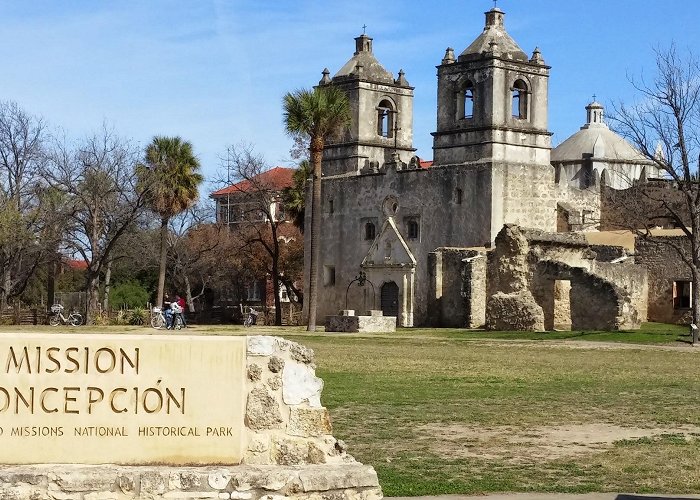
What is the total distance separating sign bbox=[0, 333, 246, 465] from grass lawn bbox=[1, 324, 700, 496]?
202 cm

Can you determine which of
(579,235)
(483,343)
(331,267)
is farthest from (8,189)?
(483,343)

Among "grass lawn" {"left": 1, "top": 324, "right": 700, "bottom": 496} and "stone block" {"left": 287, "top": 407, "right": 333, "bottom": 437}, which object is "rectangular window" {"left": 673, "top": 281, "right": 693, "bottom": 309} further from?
"stone block" {"left": 287, "top": 407, "right": 333, "bottom": 437}

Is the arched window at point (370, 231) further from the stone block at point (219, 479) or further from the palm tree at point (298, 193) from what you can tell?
the stone block at point (219, 479)

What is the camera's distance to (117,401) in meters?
8.80

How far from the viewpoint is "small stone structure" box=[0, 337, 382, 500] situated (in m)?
8.55

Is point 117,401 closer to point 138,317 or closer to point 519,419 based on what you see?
point 519,419

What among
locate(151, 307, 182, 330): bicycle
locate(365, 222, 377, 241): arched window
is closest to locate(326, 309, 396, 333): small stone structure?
locate(151, 307, 182, 330): bicycle

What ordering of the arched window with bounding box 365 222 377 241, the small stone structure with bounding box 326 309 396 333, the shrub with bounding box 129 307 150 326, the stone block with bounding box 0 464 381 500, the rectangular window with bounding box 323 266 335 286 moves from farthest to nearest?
the rectangular window with bounding box 323 266 335 286 → the arched window with bounding box 365 222 377 241 → the shrub with bounding box 129 307 150 326 → the small stone structure with bounding box 326 309 396 333 → the stone block with bounding box 0 464 381 500

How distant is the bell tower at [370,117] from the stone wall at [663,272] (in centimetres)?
1390

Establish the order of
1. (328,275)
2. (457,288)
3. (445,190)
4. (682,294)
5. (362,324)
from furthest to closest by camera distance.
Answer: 1. (328,275)
2. (445,190)
3. (457,288)
4. (682,294)
5. (362,324)

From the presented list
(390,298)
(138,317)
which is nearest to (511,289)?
(390,298)

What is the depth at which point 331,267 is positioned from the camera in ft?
199

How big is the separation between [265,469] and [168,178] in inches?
1856

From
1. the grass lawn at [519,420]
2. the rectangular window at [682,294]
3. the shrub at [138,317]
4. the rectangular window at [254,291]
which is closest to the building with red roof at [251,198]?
the rectangular window at [254,291]
